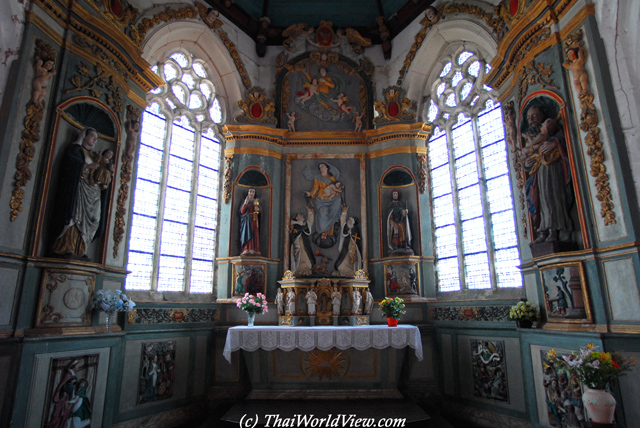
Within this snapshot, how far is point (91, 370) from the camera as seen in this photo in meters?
6.73

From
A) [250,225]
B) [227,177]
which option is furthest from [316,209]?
[227,177]

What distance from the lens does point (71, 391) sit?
20.8ft

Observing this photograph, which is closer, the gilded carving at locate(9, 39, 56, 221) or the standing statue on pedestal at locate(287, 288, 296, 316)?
the gilded carving at locate(9, 39, 56, 221)

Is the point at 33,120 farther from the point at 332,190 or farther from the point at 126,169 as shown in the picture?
the point at 332,190

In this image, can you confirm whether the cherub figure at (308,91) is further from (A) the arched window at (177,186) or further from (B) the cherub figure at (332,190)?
(B) the cherub figure at (332,190)

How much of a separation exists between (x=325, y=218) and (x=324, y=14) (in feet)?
20.8

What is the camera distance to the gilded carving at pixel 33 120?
19.9 ft

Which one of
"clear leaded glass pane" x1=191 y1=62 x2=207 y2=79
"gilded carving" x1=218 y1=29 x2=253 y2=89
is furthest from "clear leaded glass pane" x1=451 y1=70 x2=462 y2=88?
"clear leaded glass pane" x1=191 y1=62 x2=207 y2=79

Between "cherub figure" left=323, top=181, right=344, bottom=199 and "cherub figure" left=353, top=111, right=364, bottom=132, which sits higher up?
"cherub figure" left=353, top=111, right=364, bottom=132

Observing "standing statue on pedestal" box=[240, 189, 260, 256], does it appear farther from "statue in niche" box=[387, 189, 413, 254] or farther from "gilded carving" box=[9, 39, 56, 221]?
"gilded carving" box=[9, 39, 56, 221]

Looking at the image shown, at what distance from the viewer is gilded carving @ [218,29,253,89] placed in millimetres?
11336

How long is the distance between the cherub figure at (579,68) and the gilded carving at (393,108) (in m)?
4.87

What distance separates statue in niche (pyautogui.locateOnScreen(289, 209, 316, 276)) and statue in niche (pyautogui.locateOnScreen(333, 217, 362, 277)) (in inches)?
27.7

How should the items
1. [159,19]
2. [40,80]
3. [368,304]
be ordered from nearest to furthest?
[40,80] → [159,19] → [368,304]
